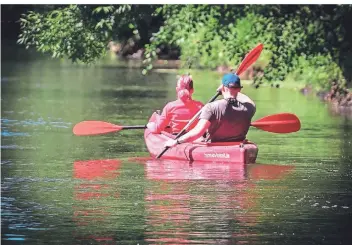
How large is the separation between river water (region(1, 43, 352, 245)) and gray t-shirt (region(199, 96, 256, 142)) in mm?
459

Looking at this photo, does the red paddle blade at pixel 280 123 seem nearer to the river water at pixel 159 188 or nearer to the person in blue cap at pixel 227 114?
the river water at pixel 159 188

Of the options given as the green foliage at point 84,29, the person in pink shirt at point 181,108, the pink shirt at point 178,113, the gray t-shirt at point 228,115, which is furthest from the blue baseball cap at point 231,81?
the green foliage at point 84,29

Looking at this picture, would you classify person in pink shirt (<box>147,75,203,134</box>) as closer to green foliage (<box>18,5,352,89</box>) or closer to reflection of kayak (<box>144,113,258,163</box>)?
reflection of kayak (<box>144,113,258,163</box>)

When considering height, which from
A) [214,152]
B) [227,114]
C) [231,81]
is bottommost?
[214,152]

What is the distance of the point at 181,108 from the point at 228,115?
4.50 ft

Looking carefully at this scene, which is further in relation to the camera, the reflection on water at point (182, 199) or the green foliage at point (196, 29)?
the green foliage at point (196, 29)

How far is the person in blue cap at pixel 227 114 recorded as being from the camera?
15.4 m

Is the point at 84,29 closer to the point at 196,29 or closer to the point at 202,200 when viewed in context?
the point at 196,29

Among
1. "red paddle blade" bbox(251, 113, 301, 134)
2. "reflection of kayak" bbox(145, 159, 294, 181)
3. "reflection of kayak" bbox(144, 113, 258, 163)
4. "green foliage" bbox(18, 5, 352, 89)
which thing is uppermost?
"green foliage" bbox(18, 5, 352, 89)

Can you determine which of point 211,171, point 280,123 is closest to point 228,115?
point 211,171

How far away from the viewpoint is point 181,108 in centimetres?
1673

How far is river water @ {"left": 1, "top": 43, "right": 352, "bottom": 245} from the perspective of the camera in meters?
11.1

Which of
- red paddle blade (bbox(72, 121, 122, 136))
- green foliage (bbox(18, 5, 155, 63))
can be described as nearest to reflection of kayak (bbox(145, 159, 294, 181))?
red paddle blade (bbox(72, 121, 122, 136))

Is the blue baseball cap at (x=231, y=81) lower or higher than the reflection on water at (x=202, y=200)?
higher
